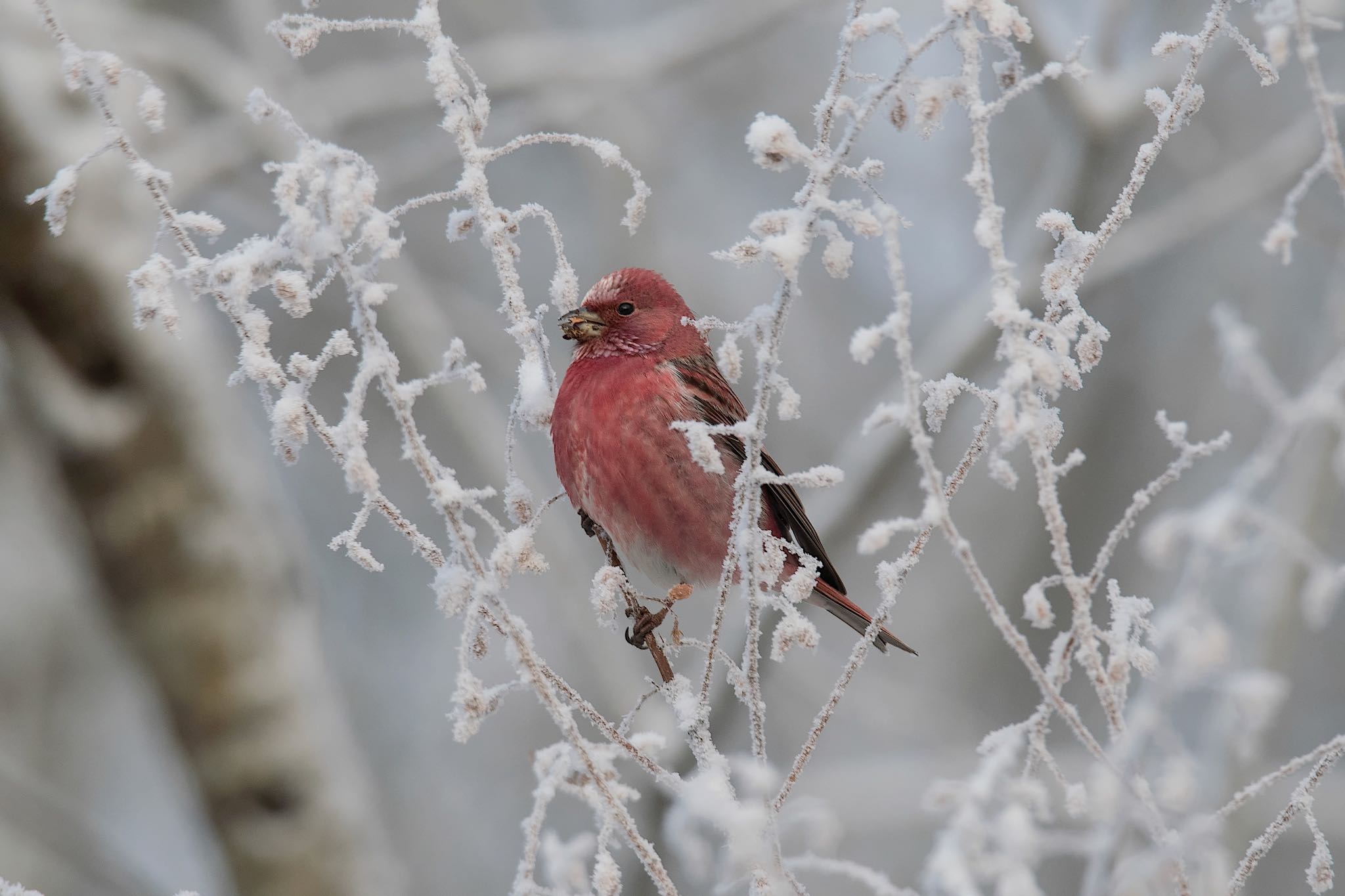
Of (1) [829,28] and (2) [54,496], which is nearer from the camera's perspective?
(2) [54,496]

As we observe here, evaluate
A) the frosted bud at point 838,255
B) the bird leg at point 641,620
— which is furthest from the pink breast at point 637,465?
the frosted bud at point 838,255

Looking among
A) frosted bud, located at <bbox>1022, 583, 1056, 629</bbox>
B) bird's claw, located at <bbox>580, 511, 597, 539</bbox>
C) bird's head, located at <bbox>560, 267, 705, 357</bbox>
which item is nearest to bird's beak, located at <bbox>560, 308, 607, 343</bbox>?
bird's head, located at <bbox>560, 267, 705, 357</bbox>

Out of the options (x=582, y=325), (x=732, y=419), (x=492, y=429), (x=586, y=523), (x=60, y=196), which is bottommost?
(x=60, y=196)

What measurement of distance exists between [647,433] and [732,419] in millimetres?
353

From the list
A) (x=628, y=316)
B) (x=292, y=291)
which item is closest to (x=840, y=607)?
(x=628, y=316)

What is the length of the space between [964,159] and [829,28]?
6.22 feet

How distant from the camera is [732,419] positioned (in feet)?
11.4

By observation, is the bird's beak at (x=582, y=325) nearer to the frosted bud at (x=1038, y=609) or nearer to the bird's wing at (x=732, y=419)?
the bird's wing at (x=732, y=419)

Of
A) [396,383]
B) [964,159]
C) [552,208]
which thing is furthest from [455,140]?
[964,159]

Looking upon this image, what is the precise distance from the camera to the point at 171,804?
11.9m

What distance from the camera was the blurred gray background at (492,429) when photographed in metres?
4.68

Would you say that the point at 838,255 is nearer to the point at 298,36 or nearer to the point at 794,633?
the point at 794,633

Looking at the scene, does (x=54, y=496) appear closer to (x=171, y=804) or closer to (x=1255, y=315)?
(x=171, y=804)

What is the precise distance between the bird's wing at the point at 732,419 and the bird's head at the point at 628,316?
0.09 meters
